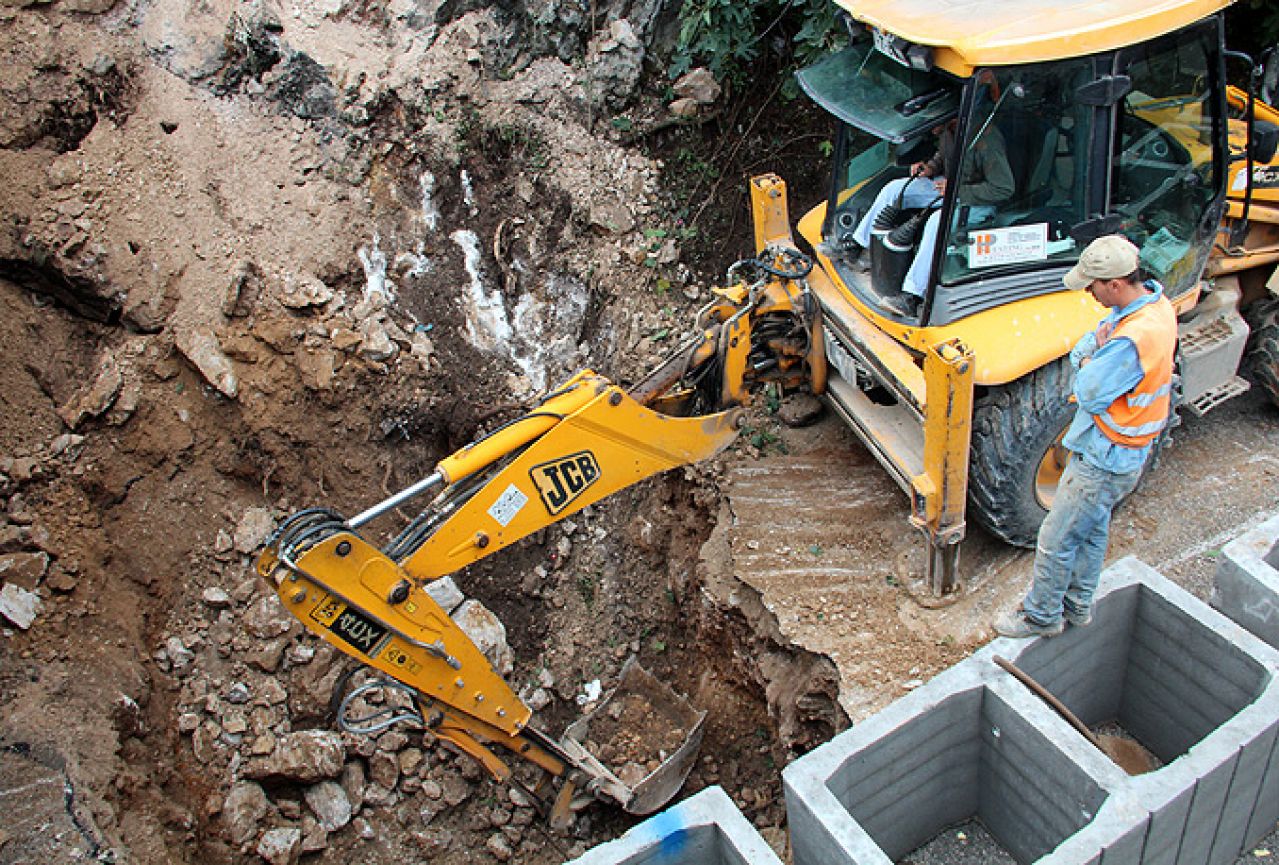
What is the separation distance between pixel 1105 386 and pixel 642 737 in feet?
9.97

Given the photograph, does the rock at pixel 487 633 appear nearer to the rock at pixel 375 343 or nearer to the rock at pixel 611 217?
the rock at pixel 375 343

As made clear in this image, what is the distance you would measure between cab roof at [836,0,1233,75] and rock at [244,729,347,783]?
4.23 metres

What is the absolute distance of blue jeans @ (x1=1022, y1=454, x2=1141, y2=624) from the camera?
3863mm

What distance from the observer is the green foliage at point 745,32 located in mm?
6508

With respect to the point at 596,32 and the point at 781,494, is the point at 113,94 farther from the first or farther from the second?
the point at 781,494

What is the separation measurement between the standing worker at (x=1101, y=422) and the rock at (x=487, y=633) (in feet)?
9.37

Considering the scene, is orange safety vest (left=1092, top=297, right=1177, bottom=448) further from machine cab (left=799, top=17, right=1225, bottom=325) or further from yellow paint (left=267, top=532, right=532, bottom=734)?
yellow paint (left=267, top=532, right=532, bottom=734)

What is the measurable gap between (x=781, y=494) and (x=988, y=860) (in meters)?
2.15

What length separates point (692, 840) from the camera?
140 inches

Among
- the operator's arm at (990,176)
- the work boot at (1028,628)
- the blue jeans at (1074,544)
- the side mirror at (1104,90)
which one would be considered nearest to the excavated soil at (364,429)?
the work boot at (1028,628)

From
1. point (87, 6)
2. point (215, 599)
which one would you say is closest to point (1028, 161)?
point (215, 599)

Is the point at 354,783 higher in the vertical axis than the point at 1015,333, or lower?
lower

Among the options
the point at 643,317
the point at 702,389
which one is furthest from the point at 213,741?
the point at 643,317

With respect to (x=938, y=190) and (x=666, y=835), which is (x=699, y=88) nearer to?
(x=938, y=190)
